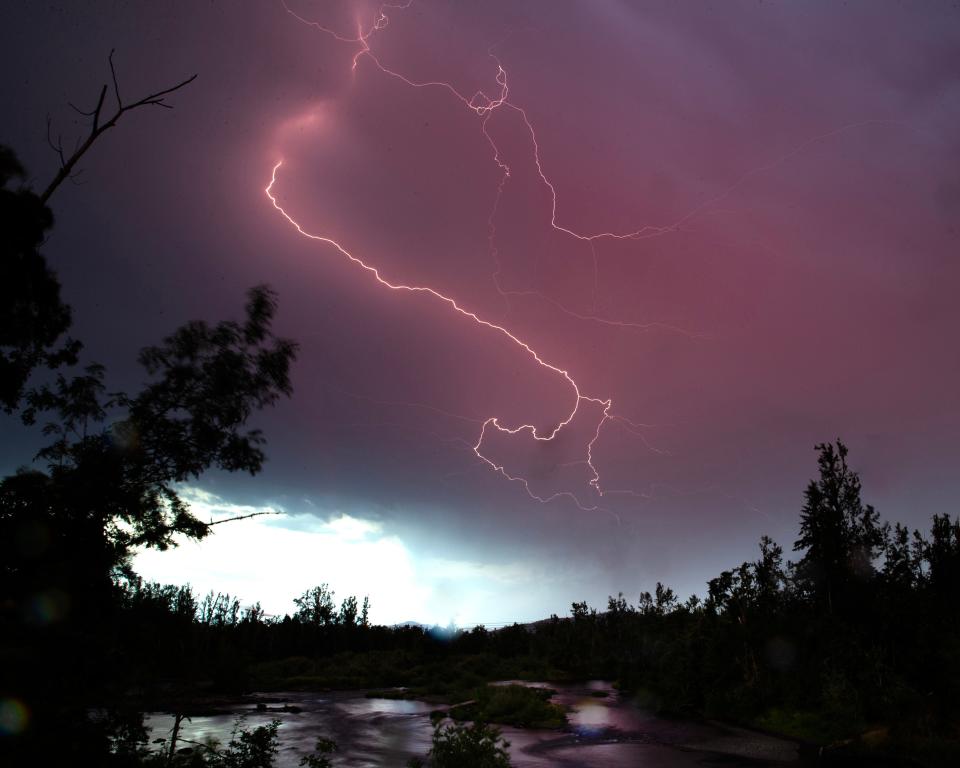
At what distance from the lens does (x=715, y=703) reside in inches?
1238

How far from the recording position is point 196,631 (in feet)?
93.8

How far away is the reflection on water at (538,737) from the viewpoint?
20406 millimetres

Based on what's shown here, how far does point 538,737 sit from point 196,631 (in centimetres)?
1673

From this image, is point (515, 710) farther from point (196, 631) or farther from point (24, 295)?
point (24, 295)

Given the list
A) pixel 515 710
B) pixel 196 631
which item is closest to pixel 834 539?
pixel 515 710

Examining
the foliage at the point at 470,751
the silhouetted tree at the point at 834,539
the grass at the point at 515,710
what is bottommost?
the grass at the point at 515,710

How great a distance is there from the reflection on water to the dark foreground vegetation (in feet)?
6.35

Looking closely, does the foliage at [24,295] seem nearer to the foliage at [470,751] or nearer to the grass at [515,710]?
the foliage at [470,751]

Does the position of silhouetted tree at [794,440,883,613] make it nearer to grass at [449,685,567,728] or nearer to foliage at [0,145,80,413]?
grass at [449,685,567,728]

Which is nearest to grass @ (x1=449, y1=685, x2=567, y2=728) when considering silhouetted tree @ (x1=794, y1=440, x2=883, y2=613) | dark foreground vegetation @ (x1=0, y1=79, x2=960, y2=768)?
dark foreground vegetation @ (x1=0, y1=79, x2=960, y2=768)

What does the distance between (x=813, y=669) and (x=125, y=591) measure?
29.5 m

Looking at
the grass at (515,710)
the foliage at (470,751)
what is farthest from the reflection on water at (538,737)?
the foliage at (470,751)

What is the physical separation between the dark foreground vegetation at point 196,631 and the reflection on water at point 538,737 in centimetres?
193

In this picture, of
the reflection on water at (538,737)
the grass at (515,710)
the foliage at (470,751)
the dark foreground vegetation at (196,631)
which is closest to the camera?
the dark foreground vegetation at (196,631)
